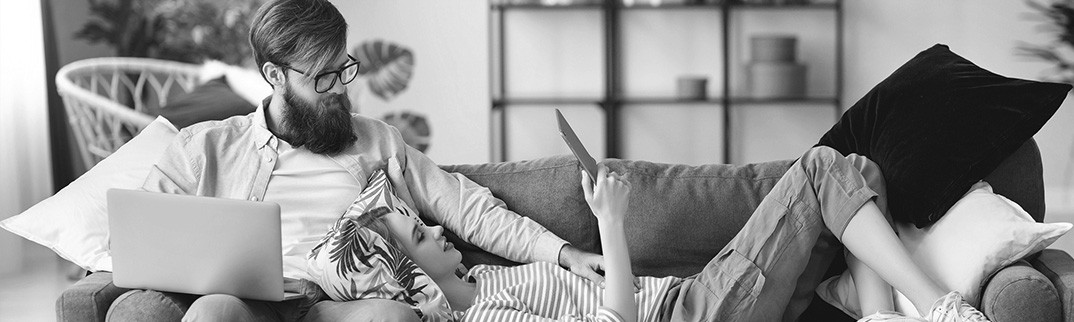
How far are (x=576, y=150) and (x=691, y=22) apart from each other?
3595 millimetres

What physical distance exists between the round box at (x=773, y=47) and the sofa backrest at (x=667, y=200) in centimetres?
256

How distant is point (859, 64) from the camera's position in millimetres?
5527

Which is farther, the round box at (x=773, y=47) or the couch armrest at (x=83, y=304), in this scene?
the round box at (x=773, y=47)

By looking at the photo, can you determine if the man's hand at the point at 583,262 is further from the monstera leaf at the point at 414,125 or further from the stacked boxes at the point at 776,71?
the monstera leaf at the point at 414,125

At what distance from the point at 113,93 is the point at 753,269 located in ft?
12.1

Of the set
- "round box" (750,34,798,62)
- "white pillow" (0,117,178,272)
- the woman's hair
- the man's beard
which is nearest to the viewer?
the woman's hair

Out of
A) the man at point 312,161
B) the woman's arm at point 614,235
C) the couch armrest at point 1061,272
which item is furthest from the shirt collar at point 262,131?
the couch armrest at point 1061,272

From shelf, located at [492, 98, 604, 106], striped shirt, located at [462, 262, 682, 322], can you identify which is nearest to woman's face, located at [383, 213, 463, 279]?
striped shirt, located at [462, 262, 682, 322]

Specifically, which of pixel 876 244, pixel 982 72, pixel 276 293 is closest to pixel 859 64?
pixel 982 72

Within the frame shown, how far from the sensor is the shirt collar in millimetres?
2579

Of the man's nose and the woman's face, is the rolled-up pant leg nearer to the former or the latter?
the woman's face

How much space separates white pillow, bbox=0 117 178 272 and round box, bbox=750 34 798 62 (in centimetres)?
315

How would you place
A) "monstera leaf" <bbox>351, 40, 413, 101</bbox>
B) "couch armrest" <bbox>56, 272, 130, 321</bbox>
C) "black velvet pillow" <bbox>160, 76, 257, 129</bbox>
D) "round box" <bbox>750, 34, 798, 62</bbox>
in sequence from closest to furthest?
"couch armrest" <bbox>56, 272, 130, 321</bbox>
"black velvet pillow" <bbox>160, 76, 257, 129</bbox>
"round box" <bbox>750, 34, 798, 62</bbox>
"monstera leaf" <bbox>351, 40, 413, 101</bbox>

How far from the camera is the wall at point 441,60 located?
5.58 metres
